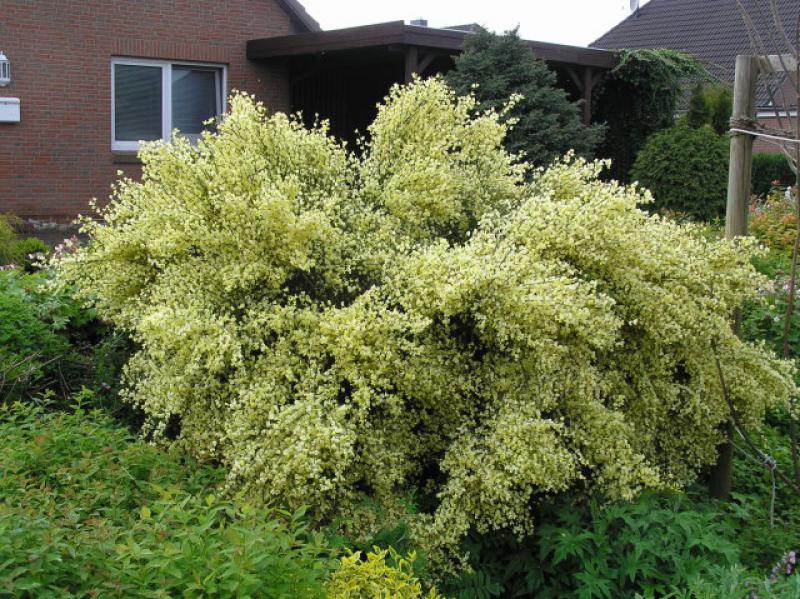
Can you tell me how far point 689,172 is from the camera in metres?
12.8

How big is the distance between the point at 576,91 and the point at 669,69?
6.15 feet

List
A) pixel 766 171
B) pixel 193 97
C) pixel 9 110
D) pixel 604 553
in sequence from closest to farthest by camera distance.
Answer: pixel 604 553
pixel 9 110
pixel 193 97
pixel 766 171

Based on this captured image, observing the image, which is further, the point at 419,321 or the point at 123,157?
the point at 123,157

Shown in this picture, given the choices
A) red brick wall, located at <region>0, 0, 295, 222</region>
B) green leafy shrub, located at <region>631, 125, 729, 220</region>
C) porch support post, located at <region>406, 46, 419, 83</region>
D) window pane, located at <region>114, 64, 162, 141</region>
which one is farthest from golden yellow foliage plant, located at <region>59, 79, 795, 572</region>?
window pane, located at <region>114, 64, 162, 141</region>

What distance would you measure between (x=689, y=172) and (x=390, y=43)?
430 centimetres

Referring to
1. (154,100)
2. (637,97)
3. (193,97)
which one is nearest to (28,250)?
(154,100)

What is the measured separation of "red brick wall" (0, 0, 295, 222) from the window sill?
0.03 metres

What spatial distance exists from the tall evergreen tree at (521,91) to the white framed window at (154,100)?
400cm

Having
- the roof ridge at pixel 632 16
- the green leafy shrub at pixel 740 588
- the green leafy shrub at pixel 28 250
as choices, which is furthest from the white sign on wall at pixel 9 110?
the roof ridge at pixel 632 16

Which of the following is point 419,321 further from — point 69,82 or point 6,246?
point 69,82

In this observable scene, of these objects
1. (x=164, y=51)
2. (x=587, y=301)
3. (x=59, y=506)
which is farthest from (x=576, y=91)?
(x=59, y=506)

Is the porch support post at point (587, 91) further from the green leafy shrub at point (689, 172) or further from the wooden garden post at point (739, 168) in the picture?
the wooden garden post at point (739, 168)

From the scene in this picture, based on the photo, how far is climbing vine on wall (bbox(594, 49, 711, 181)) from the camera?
15.3 metres

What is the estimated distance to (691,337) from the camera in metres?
5.26
